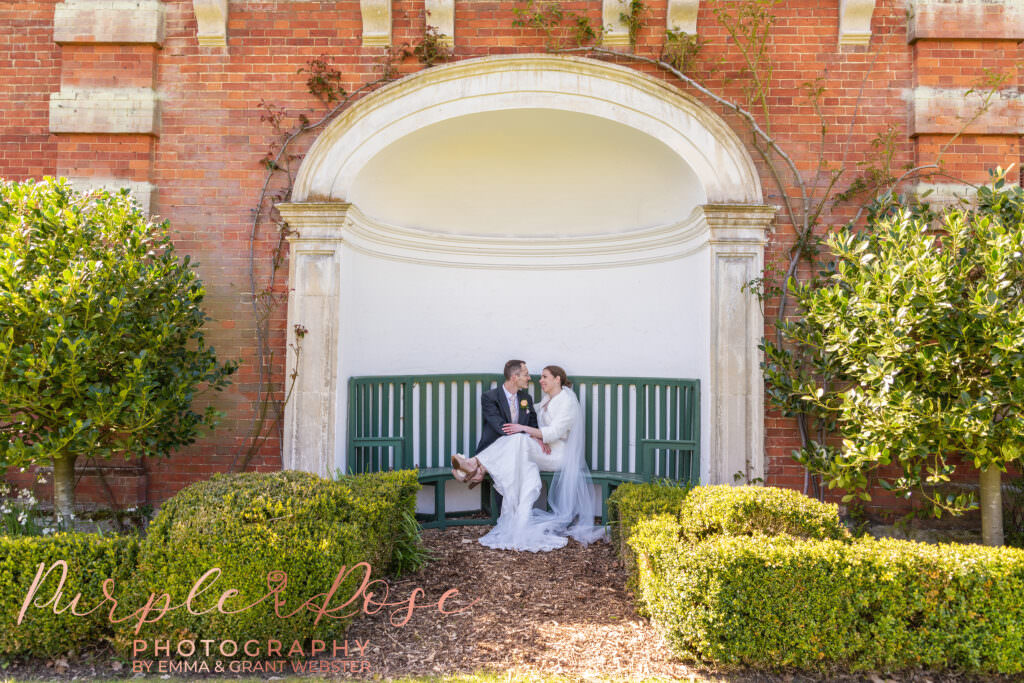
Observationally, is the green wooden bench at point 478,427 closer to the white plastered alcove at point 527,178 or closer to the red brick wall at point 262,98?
the red brick wall at point 262,98

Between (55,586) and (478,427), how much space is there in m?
3.99

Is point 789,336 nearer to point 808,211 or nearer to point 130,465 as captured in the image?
point 808,211

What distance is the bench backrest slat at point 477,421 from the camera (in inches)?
259

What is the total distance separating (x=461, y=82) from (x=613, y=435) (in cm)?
366

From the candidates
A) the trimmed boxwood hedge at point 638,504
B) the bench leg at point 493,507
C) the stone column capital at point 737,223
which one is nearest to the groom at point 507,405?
the bench leg at point 493,507

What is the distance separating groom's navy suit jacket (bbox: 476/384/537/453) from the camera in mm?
6547

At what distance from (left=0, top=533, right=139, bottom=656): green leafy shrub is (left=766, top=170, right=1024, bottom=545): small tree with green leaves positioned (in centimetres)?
474

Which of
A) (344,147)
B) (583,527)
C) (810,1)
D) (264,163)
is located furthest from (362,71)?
(583,527)

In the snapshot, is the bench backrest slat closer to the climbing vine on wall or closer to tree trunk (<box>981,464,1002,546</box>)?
the climbing vine on wall

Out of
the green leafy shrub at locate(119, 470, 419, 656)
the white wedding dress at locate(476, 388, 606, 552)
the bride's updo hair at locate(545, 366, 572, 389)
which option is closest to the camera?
the green leafy shrub at locate(119, 470, 419, 656)

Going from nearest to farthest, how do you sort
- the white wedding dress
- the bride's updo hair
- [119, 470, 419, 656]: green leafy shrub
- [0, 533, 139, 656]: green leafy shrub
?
1. [119, 470, 419, 656]: green leafy shrub
2. [0, 533, 139, 656]: green leafy shrub
3. the white wedding dress
4. the bride's updo hair

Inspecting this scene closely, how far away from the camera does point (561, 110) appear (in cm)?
639

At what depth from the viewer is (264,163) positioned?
630 cm

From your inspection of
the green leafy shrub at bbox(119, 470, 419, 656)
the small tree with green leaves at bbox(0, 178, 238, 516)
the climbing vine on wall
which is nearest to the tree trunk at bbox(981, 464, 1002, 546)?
the green leafy shrub at bbox(119, 470, 419, 656)
